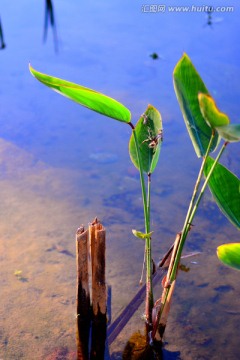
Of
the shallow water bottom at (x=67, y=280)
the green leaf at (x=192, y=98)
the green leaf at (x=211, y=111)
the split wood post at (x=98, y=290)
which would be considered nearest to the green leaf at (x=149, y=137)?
the green leaf at (x=192, y=98)

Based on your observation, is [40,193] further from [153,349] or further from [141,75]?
[141,75]

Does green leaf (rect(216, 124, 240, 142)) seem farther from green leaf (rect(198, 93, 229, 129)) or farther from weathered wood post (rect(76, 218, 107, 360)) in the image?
weathered wood post (rect(76, 218, 107, 360))

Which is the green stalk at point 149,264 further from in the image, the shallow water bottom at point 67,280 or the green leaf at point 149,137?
the shallow water bottom at point 67,280

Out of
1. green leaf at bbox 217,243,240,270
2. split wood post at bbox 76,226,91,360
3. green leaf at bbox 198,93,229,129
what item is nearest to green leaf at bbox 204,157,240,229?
green leaf at bbox 217,243,240,270

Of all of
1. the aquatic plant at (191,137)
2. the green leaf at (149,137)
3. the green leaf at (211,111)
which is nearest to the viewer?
the green leaf at (211,111)

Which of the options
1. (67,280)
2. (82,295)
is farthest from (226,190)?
(67,280)

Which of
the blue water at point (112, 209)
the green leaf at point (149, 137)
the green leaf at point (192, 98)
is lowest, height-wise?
the blue water at point (112, 209)
